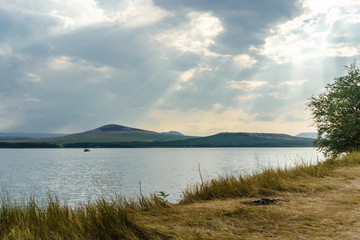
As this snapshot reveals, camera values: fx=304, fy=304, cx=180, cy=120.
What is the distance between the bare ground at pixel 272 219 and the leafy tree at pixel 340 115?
2273 centimetres

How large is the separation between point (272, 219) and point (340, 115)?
27.5 meters

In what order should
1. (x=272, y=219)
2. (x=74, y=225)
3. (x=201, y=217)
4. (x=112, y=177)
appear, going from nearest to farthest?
1. (x=74, y=225)
2. (x=272, y=219)
3. (x=201, y=217)
4. (x=112, y=177)

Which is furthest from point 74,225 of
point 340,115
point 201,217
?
point 340,115

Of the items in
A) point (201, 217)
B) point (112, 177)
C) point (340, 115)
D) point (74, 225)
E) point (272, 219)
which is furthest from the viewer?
point (340, 115)

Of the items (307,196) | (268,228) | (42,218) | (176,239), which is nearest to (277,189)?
(307,196)

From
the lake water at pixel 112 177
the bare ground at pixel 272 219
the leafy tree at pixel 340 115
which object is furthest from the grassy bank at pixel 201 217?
the leafy tree at pixel 340 115

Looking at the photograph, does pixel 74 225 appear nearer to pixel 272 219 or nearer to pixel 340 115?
pixel 272 219

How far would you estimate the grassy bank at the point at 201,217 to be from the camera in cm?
571

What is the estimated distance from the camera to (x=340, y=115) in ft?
99.7

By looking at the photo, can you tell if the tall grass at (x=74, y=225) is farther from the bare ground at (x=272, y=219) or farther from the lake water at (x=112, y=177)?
the lake water at (x=112, y=177)

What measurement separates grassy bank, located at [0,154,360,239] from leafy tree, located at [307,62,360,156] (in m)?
21.6

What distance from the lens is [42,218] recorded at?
6582 millimetres

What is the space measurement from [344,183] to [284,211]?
5.63 m

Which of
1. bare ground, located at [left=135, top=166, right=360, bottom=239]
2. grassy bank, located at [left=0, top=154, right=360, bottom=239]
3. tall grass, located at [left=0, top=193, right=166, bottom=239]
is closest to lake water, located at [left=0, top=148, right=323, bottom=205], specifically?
tall grass, located at [left=0, top=193, right=166, bottom=239]
